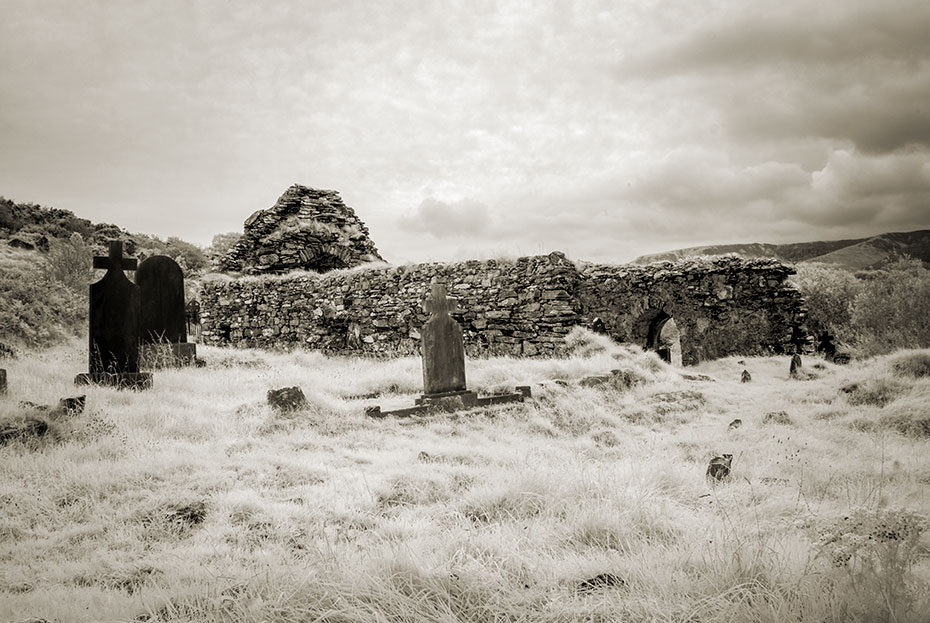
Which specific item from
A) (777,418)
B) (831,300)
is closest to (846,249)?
(831,300)

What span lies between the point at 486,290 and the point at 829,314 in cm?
1965

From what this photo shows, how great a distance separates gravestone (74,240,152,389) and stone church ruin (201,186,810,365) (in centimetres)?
744

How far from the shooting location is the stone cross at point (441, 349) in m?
8.27

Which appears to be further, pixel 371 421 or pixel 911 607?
pixel 371 421

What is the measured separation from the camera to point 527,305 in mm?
13695

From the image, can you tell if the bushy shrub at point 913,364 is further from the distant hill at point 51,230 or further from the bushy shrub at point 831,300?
the distant hill at point 51,230

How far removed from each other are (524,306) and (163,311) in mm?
8363

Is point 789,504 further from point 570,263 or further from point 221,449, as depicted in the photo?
point 570,263

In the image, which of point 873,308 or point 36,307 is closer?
point 36,307

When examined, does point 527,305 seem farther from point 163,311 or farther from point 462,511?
point 462,511

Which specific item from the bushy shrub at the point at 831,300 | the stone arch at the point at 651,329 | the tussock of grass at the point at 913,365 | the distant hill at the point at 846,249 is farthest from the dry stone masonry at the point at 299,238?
the distant hill at the point at 846,249

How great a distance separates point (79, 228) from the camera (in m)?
25.8

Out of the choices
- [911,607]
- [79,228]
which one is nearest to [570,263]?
[911,607]

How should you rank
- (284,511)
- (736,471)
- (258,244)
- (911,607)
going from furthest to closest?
(258,244), (736,471), (284,511), (911,607)
